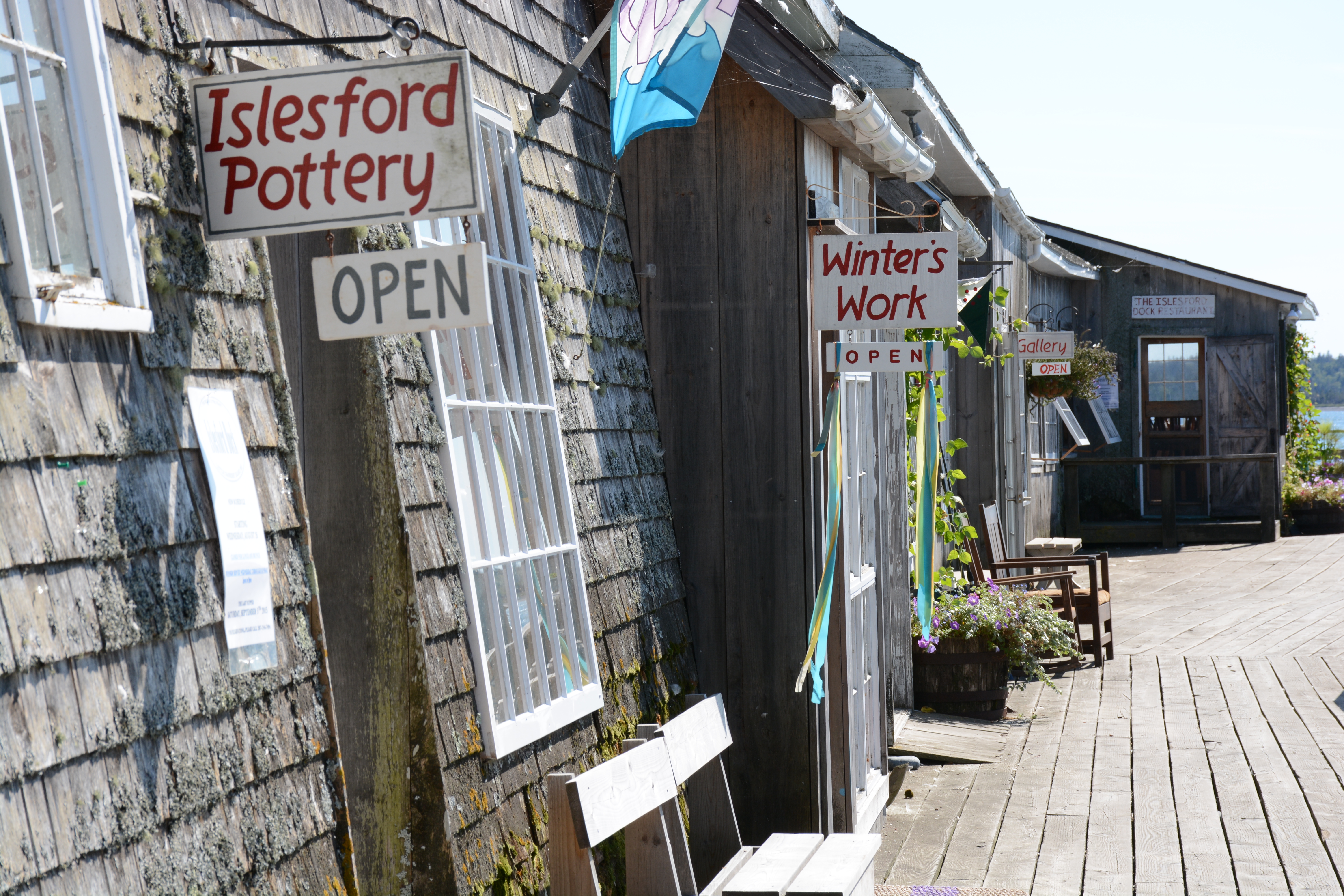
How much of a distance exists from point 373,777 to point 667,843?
0.93 meters

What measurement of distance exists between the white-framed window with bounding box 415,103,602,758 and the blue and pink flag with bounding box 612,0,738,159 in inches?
15.8

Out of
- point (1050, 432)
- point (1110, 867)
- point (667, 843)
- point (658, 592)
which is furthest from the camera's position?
point (1050, 432)

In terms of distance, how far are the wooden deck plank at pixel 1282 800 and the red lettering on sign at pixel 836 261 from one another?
2698 mm

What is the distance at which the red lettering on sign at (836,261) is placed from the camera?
4.54 meters

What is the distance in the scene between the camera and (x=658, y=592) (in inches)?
172

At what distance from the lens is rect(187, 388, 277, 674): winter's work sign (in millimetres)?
2162

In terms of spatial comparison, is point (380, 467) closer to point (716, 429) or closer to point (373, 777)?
point (373, 777)

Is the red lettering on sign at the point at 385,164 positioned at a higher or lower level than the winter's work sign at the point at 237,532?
higher

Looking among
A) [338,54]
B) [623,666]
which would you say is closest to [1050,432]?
[623,666]

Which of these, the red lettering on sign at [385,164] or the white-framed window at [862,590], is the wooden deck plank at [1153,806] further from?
the red lettering on sign at [385,164]

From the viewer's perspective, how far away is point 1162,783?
19.5 ft

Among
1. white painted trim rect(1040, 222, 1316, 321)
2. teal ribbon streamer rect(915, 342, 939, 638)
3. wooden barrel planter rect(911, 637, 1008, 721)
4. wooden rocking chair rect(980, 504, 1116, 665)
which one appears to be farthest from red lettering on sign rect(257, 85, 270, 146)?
white painted trim rect(1040, 222, 1316, 321)

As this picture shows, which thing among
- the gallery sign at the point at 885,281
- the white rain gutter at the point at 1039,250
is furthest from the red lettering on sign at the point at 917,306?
the white rain gutter at the point at 1039,250

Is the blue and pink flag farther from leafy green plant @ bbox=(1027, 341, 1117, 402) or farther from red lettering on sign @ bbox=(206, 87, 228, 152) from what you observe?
leafy green plant @ bbox=(1027, 341, 1117, 402)
